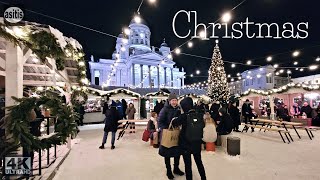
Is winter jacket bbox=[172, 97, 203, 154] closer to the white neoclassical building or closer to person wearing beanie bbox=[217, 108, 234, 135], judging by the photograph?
person wearing beanie bbox=[217, 108, 234, 135]

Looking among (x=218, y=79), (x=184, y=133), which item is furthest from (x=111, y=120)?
(x=218, y=79)

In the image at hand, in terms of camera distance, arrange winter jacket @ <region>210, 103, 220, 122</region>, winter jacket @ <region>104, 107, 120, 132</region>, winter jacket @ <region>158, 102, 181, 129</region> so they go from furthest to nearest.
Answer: winter jacket @ <region>210, 103, 220, 122</region>, winter jacket @ <region>104, 107, 120, 132</region>, winter jacket @ <region>158, 102, 181, 129</region>

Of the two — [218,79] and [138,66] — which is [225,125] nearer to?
[218,79]

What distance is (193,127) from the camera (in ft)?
13.4

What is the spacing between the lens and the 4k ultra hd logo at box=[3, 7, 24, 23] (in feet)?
13.5

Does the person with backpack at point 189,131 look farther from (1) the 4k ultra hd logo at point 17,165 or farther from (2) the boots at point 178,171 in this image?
(1) the 4k ultra hd logo at point 17,165

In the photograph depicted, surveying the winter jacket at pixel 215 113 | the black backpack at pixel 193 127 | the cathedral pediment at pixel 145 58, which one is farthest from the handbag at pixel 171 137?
the cathedral pediment at pixel 145 58

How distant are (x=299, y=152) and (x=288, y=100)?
1435 cm

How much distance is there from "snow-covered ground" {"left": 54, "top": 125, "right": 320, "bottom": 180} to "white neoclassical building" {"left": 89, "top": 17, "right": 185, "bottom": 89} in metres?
49.0

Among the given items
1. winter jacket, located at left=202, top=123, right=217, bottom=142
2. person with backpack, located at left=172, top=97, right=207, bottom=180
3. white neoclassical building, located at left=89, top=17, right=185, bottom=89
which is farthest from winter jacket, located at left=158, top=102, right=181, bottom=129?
white neoclassical building, located at left=89, top=17, right=185, bottom=89

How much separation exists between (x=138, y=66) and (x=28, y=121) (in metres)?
54.4

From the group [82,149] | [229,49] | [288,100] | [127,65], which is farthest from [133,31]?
[82,149]

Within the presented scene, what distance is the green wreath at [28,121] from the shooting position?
3891mm

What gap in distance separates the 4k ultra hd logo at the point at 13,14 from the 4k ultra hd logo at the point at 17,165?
2518mm
